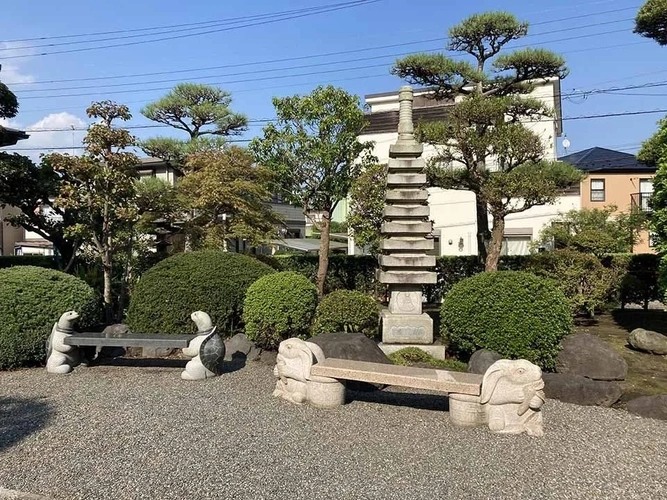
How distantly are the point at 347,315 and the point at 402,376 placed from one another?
2.50 m

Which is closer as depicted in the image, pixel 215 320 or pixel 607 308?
pixel 215 320

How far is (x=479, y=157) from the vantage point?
9258 mm

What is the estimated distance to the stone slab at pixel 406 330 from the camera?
7.04 m

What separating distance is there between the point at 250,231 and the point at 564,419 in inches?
357

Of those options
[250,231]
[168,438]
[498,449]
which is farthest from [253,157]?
[498,449]

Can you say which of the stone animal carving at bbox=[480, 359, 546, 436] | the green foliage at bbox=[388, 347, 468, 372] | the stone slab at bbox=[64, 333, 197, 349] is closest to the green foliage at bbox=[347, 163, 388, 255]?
the green foliage at bbox=[388, 347, 468, 372]

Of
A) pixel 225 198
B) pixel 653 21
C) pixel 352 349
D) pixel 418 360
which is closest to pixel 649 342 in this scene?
pixel 418 360

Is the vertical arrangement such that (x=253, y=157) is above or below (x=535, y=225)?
above

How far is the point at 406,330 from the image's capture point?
705cm

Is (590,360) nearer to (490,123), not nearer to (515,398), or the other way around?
(515,398)

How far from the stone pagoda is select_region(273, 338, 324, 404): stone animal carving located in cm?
221

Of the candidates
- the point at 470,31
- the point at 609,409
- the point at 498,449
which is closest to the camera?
the point at 498,449

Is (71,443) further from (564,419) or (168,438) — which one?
(564,419)

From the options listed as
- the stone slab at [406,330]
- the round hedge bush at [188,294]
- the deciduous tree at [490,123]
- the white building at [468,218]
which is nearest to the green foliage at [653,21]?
the deciduous tree at [490,123]
